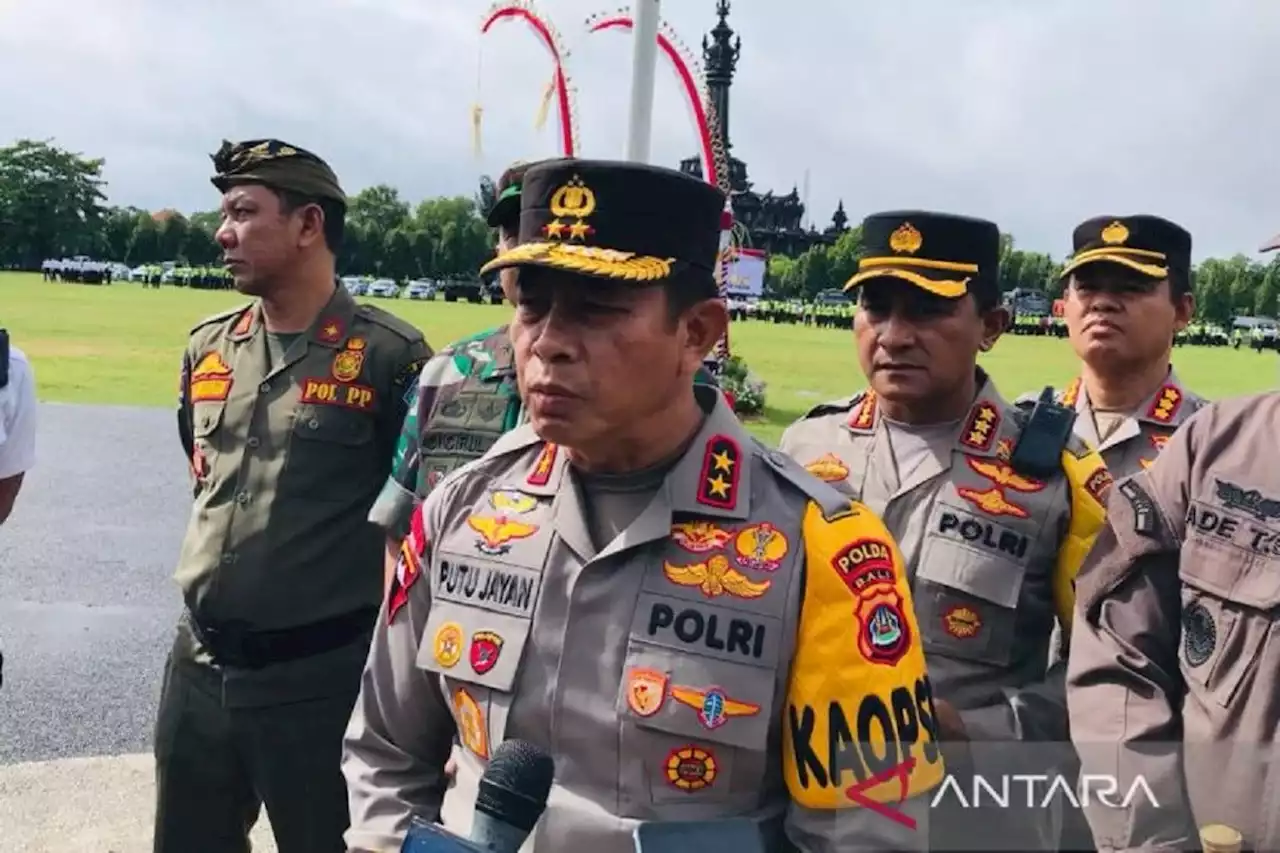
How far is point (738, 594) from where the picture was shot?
1791 mm

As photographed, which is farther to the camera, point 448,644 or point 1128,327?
point 1128,327

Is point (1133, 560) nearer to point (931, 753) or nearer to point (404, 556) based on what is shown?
point (931, 753)

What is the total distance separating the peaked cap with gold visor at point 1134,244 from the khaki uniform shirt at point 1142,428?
1.40 ft

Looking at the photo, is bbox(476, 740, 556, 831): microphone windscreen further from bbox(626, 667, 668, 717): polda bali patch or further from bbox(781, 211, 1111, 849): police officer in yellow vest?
bbox(781, 211, 1111, 849): police officer in yellow vest

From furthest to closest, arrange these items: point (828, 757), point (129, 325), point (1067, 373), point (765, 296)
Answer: point (765, 296), point (129, 325), point (1067, 373), point (828, 757)

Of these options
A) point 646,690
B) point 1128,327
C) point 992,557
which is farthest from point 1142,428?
point 646,690

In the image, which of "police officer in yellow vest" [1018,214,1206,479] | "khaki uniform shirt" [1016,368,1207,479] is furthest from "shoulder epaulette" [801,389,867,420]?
"police officer in yellow vest" [1018,214,1206,479]

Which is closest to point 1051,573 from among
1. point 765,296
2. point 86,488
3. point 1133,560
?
point 1133,560

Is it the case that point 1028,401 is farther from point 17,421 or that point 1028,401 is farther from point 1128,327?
point 17,421

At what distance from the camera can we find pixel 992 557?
2.91 meters

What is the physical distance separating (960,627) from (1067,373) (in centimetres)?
2530

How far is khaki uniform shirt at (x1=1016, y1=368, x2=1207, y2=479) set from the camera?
4059 mm

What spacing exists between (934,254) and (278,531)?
6.55ft

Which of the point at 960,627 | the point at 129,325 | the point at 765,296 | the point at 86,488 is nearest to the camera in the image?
the point at 960,627
